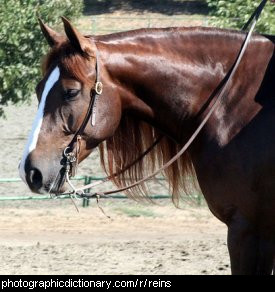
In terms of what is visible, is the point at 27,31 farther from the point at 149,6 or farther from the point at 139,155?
the point at 149,6

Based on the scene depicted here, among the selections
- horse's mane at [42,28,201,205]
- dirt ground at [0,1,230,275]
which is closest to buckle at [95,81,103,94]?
horse's mane at [42,28,201,205]

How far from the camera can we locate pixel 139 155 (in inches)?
186

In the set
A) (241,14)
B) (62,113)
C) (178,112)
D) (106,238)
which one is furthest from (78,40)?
(241,14)

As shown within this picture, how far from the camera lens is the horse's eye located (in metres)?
4.28

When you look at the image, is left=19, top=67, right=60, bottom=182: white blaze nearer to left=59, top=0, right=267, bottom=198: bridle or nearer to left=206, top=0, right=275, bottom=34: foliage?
left=59, top=0, right=267, bottom=198: bridle

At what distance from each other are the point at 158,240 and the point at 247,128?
17.7ft

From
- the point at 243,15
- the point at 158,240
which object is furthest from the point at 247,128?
the point at 243,15

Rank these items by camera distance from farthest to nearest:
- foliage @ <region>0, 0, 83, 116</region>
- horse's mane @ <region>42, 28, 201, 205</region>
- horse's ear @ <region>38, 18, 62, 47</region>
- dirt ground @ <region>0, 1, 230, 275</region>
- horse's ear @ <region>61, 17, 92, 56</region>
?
foliage @ <region>0, 0, 83, 116</region>
dirt ground @ <region>0, 1, 230, 275</region>
horse's mane @ <region>42, 28, 201, 205</region>
horse's ear @ <region>38, 18, 62, 47</region>
horse's ear @ <region>61, 17, 92, 56</region>

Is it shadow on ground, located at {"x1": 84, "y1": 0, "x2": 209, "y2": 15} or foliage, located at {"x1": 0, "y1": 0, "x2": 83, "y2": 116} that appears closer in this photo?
foliage, located at {"x1": 0, "y1": 0, "x2": 83, "y2": 116}

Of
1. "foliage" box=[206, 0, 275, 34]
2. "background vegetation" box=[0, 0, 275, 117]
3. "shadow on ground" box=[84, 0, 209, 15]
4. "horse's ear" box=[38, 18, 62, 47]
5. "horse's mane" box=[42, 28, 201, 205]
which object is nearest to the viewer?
"horse's ear" box=[38, 18, 62, 47]

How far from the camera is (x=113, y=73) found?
4.41 meters

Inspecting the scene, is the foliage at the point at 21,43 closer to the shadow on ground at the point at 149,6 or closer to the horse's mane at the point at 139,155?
the horse's mane at the point at 139,155

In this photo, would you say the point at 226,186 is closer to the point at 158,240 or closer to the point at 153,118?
the point at 153,118

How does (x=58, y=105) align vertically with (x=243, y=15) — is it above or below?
above
